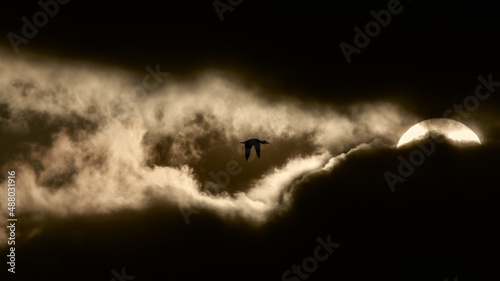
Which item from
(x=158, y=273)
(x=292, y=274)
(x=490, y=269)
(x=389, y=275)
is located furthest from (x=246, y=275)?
(x=490, y=269)

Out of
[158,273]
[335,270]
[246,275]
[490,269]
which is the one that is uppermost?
[158,273]

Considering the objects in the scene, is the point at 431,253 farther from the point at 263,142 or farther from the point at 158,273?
the point at 263,142

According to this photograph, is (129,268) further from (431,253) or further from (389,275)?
(431,253)

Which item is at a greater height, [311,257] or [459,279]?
[311,257]

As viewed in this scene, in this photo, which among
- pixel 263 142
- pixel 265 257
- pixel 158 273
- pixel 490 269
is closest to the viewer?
pixel 263 142

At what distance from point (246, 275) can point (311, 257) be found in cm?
2272

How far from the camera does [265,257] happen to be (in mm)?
130625

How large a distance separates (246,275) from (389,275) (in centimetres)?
4575

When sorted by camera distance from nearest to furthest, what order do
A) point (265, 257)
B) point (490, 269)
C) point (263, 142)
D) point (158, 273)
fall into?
point (263, 142) → point (490, 269) → point (158, 273) → point (265, 257)

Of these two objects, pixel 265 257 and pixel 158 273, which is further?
pixel 265 257

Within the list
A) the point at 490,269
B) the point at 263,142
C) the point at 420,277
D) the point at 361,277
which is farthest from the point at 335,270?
the point at 263,142

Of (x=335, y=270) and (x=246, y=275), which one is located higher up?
(x=246, y=275)

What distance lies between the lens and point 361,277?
130875mm

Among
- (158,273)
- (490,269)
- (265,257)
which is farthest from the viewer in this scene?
(265,257)
